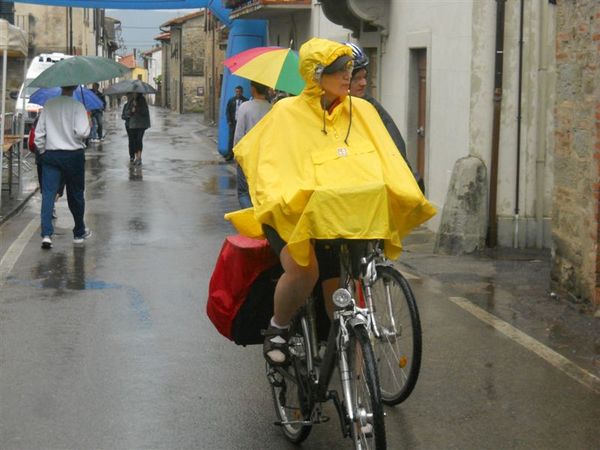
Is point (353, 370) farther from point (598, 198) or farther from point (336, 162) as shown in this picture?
point (598, 198)

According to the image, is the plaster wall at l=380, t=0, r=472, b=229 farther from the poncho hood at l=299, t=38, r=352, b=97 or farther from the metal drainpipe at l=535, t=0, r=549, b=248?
the poncho hood at l=299, t=38, r=352, b=97

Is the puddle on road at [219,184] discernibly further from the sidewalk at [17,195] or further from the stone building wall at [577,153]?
the stone building wall at [577,153]

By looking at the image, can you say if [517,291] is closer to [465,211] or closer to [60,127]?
[465,211]

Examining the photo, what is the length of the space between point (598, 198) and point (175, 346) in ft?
10.9

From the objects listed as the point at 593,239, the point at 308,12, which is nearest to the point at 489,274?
the point at 593,239

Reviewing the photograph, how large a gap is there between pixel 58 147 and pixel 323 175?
24.8 ft

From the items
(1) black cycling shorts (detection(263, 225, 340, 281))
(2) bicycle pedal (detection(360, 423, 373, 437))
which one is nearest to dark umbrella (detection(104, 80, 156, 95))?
(1) black cycling shorts (detection(263, 225, 340, 281))

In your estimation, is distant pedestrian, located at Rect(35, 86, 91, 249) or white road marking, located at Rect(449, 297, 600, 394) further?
distant pedestrian, located at Rect(35, 86, 91, 249)

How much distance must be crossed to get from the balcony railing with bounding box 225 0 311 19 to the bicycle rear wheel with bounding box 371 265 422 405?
20468mm

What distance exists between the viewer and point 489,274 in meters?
10.9

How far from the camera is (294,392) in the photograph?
5.77 meters

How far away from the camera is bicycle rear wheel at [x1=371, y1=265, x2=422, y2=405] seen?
5.71 meters

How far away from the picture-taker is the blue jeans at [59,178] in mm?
12312

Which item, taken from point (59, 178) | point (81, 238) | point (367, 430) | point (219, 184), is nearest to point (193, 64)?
point (219, 184)
